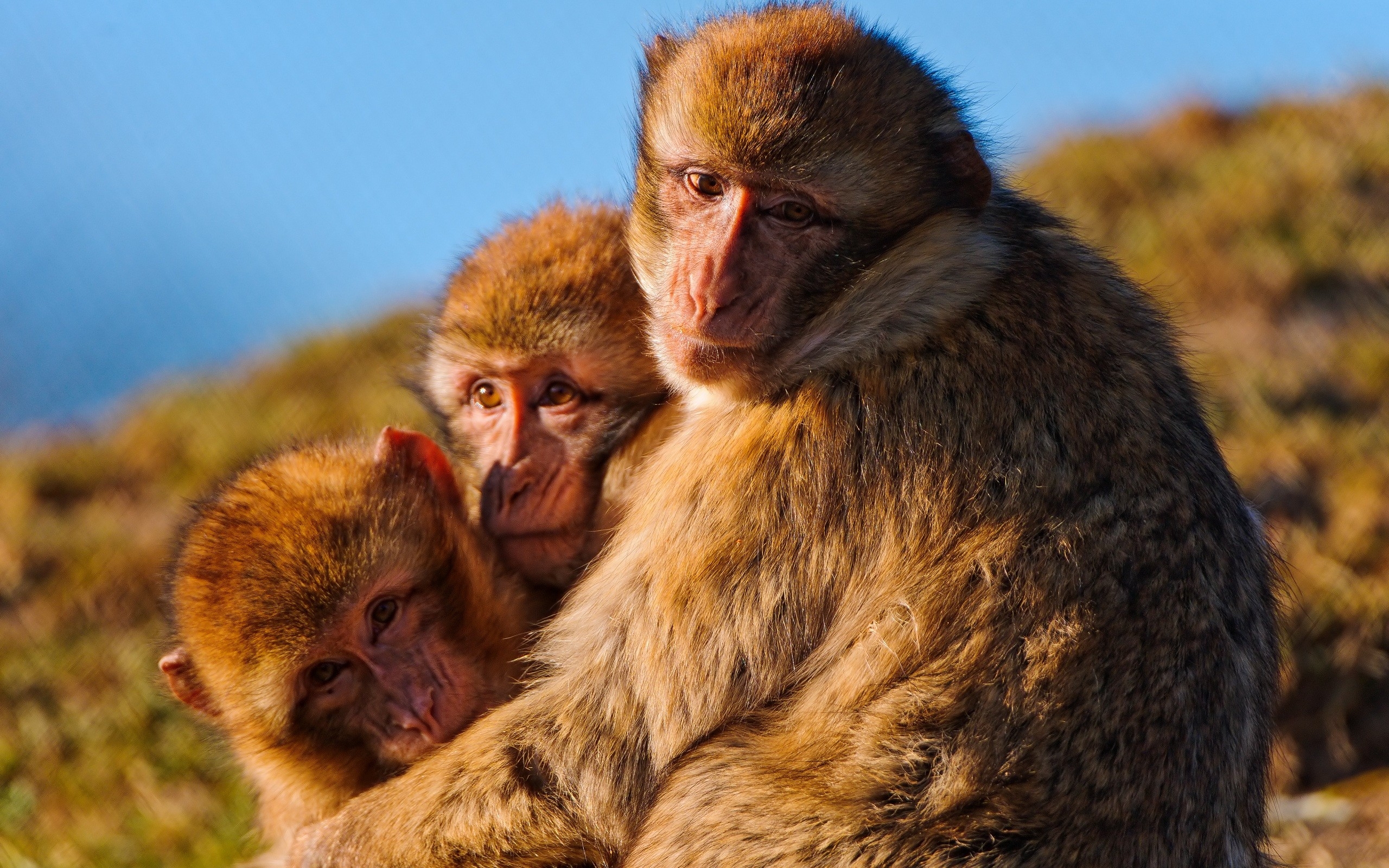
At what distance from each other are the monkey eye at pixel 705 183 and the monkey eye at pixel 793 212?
0.15 m

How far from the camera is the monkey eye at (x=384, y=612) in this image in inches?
139

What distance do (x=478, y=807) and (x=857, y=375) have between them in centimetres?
125

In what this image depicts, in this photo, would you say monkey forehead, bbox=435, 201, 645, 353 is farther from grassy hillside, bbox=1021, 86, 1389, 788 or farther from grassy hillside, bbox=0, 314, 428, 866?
grassy hillside, bbox=1021, 86, 1389, 788

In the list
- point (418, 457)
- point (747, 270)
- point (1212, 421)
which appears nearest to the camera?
point (747, 270)

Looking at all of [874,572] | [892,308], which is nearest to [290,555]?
[874,572]

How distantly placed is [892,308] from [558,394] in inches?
41.0

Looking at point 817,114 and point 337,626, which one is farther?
point 337,626

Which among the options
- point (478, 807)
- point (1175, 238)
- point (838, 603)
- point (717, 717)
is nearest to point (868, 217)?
point (838, 603)

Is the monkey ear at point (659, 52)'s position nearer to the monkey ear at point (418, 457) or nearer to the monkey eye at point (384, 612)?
the monkey ear at point (418, 457)

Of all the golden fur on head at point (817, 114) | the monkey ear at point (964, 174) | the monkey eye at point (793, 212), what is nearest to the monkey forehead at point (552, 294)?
the golden fur on head at point (817, 114)

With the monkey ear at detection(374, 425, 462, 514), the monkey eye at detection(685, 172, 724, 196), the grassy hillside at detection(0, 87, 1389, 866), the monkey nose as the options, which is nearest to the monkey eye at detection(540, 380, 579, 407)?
the monkey ear at detection(374, 425, 462, 514)

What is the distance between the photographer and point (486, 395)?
3922 millimetres

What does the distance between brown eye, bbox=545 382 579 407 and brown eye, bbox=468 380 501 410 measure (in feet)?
0.53

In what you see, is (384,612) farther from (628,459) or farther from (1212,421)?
(1212,421)
